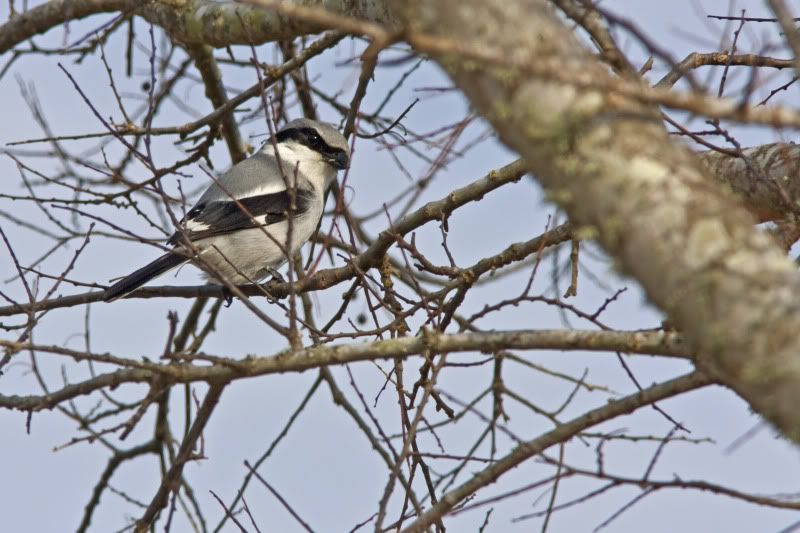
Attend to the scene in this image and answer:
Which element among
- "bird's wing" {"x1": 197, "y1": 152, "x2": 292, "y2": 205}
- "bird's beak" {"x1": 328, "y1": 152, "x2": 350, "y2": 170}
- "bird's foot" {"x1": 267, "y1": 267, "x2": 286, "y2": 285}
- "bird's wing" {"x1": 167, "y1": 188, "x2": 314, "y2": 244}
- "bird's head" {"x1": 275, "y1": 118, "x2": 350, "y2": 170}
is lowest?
"bird's foot" {"x1": 267, "y1": 267, "x2": 286, "y2": 285}

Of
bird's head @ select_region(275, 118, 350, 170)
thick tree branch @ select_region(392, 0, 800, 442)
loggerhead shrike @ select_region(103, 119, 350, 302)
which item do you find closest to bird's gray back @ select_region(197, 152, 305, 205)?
loggerhead shrike @ select_region(103, 119, 350, 302)

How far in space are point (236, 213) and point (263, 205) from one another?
0.74ft

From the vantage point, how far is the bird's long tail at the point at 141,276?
417cm

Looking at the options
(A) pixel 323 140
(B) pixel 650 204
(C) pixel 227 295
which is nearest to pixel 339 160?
(A) pixel 323 140

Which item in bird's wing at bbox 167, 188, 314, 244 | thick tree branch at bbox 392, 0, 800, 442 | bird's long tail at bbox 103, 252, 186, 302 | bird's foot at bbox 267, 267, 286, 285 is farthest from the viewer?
bird's foot at bbox 267, 267, 286, 285

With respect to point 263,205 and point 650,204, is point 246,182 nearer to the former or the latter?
point 263,205

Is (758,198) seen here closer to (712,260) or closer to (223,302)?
(712,260)

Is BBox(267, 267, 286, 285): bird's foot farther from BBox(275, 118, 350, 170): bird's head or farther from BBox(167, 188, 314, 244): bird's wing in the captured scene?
BBox(275, 118, 350, 170): bird's head

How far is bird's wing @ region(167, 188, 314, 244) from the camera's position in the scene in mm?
5223

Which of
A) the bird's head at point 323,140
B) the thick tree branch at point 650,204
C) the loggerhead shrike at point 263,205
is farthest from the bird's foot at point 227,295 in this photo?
the thick tree branch at point 650,204

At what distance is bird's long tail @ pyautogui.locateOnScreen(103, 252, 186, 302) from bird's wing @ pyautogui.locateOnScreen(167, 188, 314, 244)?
59cm

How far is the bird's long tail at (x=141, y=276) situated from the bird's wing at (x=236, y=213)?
0.59 m

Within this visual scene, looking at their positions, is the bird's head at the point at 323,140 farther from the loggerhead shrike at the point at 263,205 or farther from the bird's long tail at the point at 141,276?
the bird's long tail at the point at 141,276

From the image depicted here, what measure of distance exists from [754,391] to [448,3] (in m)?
0.87
